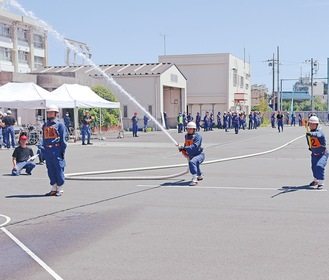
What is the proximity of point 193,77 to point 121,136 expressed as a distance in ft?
86.6

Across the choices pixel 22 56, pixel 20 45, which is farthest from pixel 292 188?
pixel 22 56

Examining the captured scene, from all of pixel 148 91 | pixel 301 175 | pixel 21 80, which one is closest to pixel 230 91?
pixel 148 91

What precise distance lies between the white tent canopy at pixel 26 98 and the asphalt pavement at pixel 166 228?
12.0 m

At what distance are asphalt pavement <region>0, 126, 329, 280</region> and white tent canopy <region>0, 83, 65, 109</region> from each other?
12.0m

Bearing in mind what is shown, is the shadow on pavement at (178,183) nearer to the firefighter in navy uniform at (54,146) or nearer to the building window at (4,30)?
the firefighter in navy uniform at (54,146)

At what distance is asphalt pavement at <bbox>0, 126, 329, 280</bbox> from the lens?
5891 mm

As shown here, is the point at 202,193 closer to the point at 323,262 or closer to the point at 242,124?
the point at 323,262

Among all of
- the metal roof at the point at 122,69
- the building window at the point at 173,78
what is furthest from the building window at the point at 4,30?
the building window at the point at 173,78

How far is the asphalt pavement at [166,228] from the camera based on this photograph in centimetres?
589

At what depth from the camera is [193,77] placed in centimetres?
5981

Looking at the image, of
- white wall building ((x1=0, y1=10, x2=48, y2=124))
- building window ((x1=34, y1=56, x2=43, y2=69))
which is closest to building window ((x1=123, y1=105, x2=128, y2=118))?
white wall building ((x1=0, y1=10, x2=48, y2=124))

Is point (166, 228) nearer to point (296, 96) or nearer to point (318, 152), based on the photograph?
point (318, 152)

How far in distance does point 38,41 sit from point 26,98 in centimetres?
4621

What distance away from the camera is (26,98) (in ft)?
86.6
